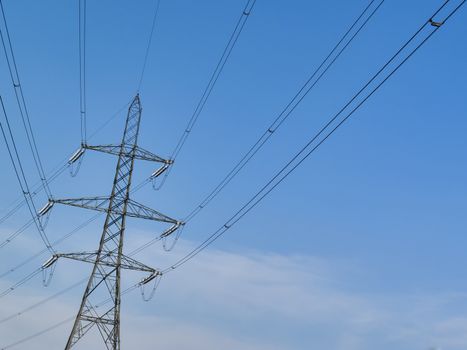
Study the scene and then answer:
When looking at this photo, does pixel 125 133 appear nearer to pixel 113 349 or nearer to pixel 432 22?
pixel 113 349

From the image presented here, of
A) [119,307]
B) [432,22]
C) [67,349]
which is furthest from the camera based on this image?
[119,307]

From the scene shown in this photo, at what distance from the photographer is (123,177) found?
3700 centimetres

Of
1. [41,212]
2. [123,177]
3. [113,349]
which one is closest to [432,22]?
[113,349]

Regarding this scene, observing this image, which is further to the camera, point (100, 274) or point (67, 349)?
point (100, 274)

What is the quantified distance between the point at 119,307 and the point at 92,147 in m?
10.8

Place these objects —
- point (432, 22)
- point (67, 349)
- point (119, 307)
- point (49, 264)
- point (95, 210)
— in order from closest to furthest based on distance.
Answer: point (432, 22) < point (67, 349) < point (119, 307) < point (95, 210) < point (49, 264)

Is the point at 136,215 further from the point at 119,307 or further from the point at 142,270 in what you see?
the point at 119,307

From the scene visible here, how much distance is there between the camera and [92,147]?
36.3 m

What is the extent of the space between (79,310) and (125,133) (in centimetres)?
1297

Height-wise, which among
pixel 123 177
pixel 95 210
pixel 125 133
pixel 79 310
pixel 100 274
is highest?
pixel 125 133

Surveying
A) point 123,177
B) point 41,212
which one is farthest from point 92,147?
point 41,212

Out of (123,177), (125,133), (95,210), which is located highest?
(125,133)

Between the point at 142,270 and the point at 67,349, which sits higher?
the point at 142,270

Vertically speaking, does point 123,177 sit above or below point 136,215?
above
